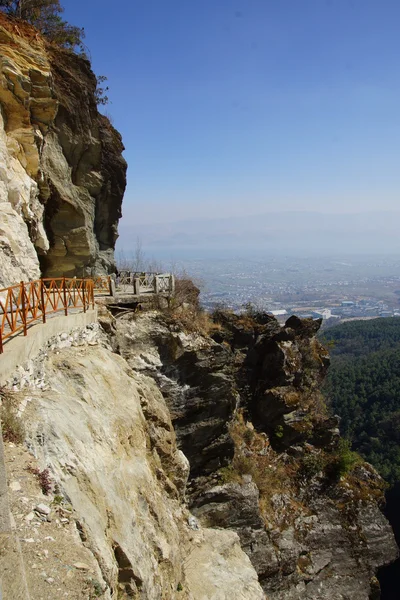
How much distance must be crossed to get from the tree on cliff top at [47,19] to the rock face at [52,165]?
1.42 m

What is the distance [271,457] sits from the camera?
55.1 feet

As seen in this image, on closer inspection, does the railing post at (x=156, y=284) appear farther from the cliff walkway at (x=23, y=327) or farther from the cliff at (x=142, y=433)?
the cliff at (x=142, y=433)

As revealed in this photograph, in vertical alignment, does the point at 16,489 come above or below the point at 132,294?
below

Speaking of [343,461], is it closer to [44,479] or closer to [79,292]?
[79,292]

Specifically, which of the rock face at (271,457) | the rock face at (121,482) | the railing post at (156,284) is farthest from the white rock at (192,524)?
the railing post at (156,284)

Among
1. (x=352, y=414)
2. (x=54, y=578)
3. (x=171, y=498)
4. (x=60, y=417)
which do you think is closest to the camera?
(x=54, y=578)

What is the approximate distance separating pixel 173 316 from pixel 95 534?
377 inches

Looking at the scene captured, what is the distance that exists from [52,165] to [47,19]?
249 inches

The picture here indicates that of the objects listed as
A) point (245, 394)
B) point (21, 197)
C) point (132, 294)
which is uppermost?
point (21, 197)

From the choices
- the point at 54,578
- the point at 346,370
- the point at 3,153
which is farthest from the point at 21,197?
the point at 346,370

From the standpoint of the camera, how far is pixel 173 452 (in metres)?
11.4

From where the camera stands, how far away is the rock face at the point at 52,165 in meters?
11.6

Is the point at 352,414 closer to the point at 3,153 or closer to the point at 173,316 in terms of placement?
the point at 173,316

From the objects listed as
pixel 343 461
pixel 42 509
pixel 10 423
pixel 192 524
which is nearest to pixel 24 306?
pixel 10 423
